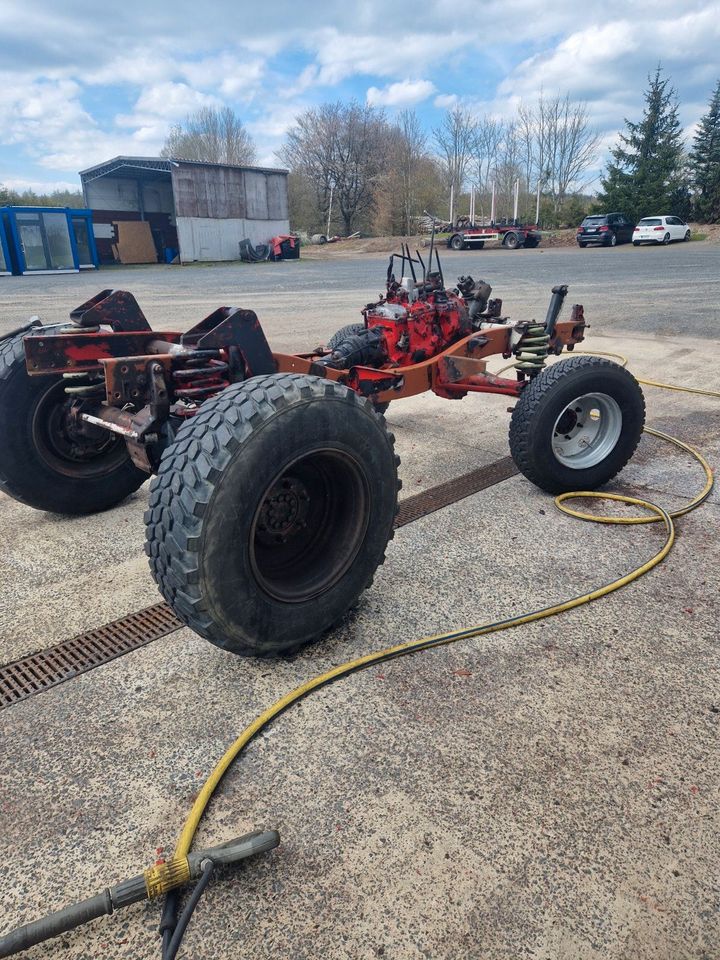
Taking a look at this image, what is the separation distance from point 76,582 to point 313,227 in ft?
184

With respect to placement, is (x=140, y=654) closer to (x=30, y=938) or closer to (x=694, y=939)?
(x=30, y=938)

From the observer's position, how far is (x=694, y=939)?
170 cm

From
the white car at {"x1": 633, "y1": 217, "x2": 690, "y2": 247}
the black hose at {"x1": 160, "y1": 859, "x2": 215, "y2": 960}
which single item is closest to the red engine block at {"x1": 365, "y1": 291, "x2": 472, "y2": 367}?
the black hose at {"x1": 160, "y1": 859, "x2": 215, "y2": 960}

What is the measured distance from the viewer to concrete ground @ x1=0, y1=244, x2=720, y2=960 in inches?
69.1

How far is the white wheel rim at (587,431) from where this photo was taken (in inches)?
172

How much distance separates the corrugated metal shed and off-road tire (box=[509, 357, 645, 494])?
34906 millimetres

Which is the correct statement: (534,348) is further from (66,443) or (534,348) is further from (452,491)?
(66,443)

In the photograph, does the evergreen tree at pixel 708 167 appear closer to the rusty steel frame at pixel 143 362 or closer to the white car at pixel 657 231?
the white car at pixel 657 231

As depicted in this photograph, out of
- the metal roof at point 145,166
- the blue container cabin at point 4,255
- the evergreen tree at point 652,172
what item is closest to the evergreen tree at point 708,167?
the evergreen tree at point 652,172

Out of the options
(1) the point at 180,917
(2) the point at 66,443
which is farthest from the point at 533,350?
(1) the point at 180,917

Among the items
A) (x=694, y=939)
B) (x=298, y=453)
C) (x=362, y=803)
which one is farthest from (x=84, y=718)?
(x=694, y=939)

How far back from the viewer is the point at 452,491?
455cm

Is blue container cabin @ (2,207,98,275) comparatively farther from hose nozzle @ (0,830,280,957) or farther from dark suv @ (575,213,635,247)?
hose nozzle @ (0,830,280,957)

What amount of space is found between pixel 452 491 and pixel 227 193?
36.6m
